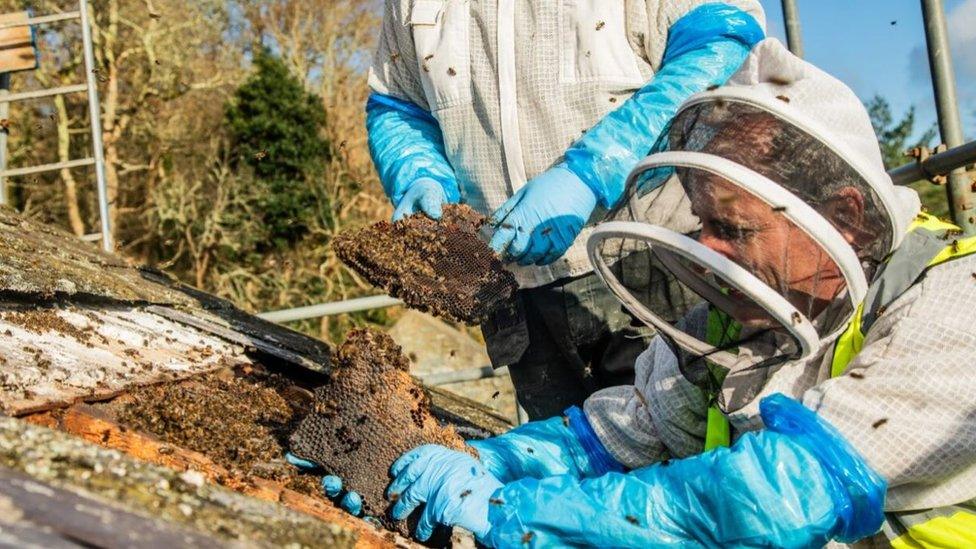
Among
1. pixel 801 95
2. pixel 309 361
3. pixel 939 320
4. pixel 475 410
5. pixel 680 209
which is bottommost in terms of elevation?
pixel 475 410

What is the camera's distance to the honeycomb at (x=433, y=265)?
3.90 m

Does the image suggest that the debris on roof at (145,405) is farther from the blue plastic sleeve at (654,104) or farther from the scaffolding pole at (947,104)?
the scaffolding pole at (947,104)

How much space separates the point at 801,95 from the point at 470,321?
156 cm

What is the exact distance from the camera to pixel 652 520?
2814mm

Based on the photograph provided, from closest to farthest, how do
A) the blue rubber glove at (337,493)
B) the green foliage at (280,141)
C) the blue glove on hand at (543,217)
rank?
1. the blue rubber glove at (337,493)
2. the blue glove on hand at (543,217)
3. the green foliage at (280,141)

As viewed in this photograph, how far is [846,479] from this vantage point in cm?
266

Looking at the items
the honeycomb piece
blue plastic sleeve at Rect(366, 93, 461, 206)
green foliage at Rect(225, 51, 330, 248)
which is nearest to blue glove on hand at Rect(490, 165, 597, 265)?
blue plastic sleeve at Rect(366, 93, 461, 206)

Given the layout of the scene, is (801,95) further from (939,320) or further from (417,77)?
(417,77)

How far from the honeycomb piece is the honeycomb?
0.72 m

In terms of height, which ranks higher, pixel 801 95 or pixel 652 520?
pixel 801 95

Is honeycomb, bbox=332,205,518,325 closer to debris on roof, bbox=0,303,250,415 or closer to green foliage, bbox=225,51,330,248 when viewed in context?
debris on roof, bbox=0,303,250,415

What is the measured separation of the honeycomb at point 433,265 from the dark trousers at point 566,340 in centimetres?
54

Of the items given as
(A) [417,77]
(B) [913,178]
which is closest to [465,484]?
(A) [417,77]

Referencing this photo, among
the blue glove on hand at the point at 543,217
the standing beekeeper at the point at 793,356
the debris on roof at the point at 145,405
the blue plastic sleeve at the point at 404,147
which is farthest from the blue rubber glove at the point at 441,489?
the blue plastic sleeve at the point at 404,147
